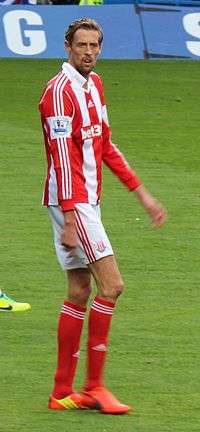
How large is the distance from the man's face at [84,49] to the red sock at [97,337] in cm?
120

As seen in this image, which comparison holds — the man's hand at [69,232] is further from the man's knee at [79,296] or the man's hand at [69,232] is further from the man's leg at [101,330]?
the man's knee at [79,296]

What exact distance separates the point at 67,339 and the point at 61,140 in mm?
1064

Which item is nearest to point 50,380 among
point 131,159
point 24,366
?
point 24,366

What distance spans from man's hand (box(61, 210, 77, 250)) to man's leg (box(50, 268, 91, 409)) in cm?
32

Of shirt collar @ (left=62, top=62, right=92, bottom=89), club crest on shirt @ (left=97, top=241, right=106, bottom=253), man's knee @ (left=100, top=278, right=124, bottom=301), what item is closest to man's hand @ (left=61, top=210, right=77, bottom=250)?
club crest on shirt @ (left=97, top=241, right=106, bottom=253)

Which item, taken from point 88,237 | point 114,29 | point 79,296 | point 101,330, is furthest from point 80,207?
point 114,29

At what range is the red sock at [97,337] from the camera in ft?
24.2

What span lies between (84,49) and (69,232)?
0.93 metres

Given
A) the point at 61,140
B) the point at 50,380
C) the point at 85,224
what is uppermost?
the point at 61,140

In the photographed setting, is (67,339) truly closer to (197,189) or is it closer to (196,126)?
(197,189)

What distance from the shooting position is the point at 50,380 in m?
8.02

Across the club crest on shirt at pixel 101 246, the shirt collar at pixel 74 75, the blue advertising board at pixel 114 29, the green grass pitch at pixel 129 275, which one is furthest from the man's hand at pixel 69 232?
the blue advertising board at pixel 114 29

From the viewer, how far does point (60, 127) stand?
23.6ft

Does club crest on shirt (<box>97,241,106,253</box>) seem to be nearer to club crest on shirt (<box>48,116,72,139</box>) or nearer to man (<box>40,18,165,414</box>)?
man (<box>40,18,165,414</box>)
